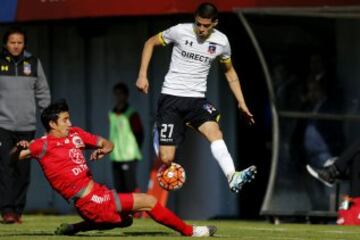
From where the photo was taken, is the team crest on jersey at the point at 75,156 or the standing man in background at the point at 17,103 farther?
the standing man in background at the point at 17,103

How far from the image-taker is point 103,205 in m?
12.6

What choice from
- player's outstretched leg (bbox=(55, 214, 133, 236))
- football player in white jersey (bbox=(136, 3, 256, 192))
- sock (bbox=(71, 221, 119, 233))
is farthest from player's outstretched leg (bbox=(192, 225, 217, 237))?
football player in white jersey (bbox=(136, 3, 256, 192))

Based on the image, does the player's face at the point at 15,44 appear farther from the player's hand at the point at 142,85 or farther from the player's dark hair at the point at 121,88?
the player's dark hair at the point at 121,88

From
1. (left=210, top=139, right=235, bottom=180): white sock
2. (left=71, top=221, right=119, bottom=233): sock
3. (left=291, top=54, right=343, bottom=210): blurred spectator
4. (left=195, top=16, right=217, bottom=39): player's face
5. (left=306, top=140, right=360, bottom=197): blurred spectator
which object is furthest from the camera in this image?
(left=291, top=54, right=343, bottom=210): blurred spectator

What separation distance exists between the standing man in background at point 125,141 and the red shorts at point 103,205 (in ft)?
24.4

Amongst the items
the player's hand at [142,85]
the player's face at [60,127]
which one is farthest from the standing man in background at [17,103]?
the player's face at [60,127]

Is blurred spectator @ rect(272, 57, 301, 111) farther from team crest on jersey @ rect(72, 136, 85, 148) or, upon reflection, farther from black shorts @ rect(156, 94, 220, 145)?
team crest on jersey @ rect(72, 136, 85, 148)

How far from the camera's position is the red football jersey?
12.7 m

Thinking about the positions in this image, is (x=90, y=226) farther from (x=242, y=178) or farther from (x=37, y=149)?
(x=242, y=178)

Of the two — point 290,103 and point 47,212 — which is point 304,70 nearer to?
point 290,103

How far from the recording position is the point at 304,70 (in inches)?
736

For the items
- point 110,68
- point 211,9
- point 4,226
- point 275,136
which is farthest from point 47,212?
point 211,9

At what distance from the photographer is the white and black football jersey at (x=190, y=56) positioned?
14328 millimetres

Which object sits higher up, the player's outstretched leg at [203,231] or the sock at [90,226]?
the sock at [90,226]
